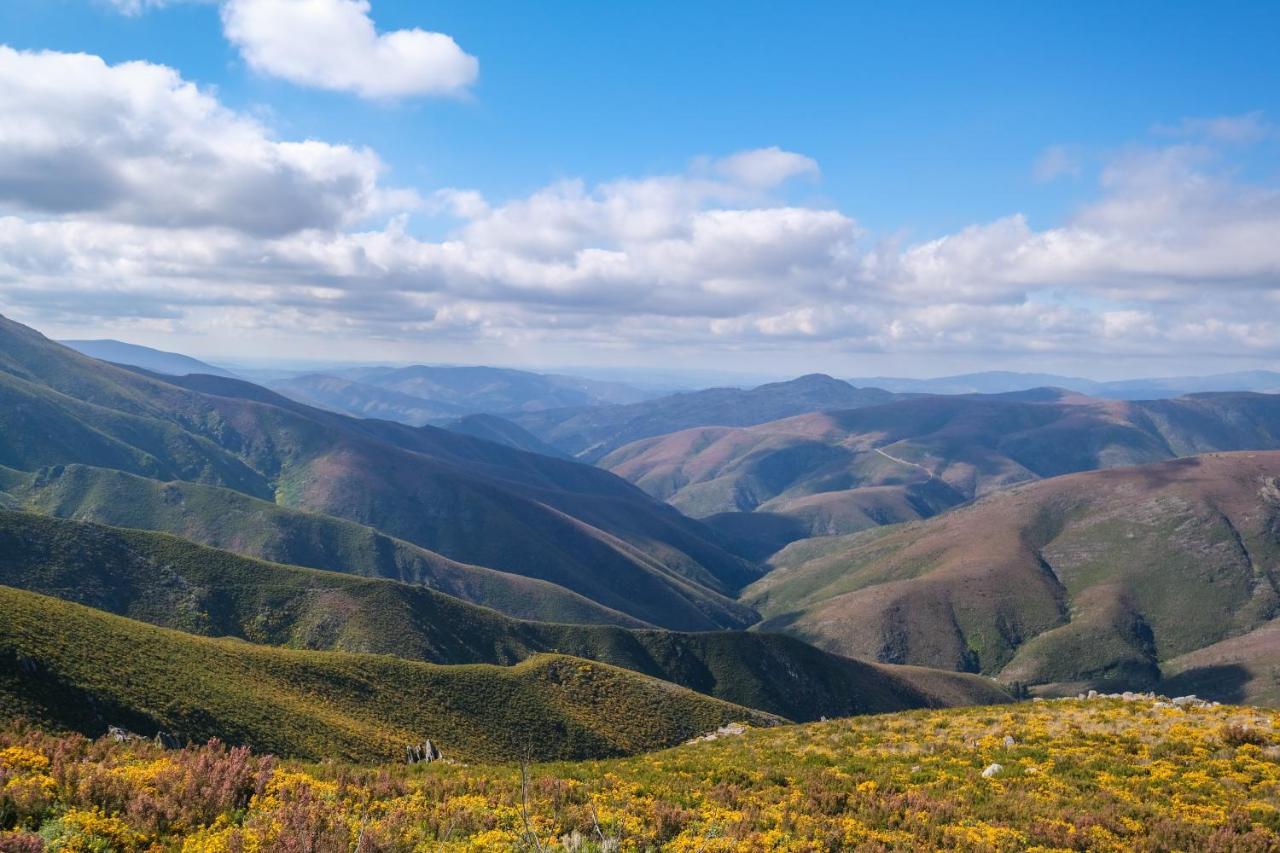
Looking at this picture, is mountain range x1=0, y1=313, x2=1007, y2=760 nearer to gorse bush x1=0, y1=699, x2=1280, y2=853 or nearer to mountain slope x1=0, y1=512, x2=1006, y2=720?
mountain slope x1=0, y1=512, x2=1006, y2=720

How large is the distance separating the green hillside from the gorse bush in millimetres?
15330

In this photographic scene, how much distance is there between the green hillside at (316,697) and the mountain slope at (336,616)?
58396mm

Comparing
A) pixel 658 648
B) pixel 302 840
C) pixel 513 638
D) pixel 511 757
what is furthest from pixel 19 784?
pixel 658 648

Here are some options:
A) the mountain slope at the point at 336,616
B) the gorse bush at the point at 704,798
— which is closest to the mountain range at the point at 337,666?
the mountain slope at the point at 336,616

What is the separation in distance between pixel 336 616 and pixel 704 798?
135 meters

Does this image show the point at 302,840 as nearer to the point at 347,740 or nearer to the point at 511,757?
the point at 347,740

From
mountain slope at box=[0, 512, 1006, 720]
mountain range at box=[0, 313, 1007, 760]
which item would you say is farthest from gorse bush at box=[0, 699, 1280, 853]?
mountain slope at box=[0, 512, 1006, 720]

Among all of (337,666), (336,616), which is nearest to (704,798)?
(337,666)

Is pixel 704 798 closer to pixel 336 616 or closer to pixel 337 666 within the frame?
pixel 337 666

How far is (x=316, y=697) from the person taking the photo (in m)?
62.1

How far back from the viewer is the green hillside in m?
45.4

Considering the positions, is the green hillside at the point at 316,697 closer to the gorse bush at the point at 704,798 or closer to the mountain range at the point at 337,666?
the mountain range at the point at 337,666

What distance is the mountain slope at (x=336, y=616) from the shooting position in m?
134

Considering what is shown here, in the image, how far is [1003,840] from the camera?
19109mm
